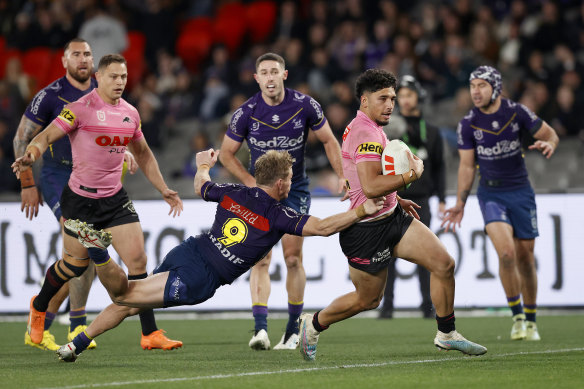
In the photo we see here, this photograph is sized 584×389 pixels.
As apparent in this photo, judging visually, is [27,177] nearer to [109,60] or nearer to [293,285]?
[109,60]

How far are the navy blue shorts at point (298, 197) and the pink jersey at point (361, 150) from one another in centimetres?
149

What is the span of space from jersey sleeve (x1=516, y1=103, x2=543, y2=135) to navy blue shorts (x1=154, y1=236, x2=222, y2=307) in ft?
13.0

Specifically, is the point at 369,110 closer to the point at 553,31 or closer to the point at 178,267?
the point at 178,267

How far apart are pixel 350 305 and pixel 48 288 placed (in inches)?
108

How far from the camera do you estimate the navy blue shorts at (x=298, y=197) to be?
30.4ft

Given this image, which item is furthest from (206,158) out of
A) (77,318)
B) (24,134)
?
(77,318)

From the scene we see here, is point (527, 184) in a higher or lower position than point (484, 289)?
higher

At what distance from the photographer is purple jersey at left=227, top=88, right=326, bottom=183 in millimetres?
9203

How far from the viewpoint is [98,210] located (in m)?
8.63

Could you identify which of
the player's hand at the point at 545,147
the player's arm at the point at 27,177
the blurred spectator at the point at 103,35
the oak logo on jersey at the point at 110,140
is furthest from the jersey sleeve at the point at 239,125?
the blurred spectator at the point at 103,35

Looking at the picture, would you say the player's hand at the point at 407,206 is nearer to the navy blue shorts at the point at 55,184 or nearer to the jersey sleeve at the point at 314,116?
the jersey sleeve at the point at 314,116

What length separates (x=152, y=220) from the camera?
13180mm

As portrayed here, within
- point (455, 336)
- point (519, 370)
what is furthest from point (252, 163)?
point (519, 370)

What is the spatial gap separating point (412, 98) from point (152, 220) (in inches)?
155
